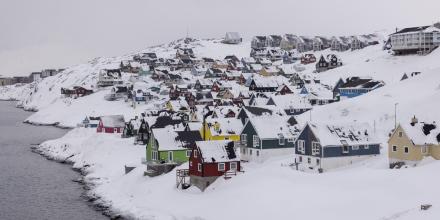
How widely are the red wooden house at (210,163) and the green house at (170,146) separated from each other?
921cm

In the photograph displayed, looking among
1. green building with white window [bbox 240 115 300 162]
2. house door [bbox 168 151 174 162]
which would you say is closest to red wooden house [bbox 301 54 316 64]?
green building with white window [bbox 240 115 300 162]

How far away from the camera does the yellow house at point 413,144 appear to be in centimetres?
5181

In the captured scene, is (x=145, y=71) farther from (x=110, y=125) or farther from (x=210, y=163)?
(x=210, y=163)

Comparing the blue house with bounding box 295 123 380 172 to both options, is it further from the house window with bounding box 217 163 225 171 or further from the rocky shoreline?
the rocky shoreline

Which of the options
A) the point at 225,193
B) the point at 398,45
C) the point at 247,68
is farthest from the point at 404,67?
the point at 225,193

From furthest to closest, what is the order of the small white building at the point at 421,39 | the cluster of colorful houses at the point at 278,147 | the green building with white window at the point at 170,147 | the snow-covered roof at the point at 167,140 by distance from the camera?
the small white building at the point at 421,39
the snow-covered roof at the point at 167,140
the green building with white window at the point at 170,147
the cluster of colorful houses at the point at 278,147

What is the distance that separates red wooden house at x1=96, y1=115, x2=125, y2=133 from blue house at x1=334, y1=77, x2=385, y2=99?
142 ft

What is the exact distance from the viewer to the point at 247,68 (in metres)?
186

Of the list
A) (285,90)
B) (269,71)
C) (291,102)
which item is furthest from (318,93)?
(269,71)

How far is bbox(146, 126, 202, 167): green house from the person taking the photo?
67062 millimetres

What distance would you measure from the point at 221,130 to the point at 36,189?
79.2 feet

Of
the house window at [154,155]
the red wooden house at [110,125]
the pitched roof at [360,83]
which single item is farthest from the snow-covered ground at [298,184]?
the pitched roof at [360,83]

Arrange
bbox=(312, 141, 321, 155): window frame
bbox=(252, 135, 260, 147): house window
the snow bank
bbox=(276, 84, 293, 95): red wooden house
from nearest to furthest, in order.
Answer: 1. the snow bank
2. bbox=(312, 141, 321, 155): window frame
3. bbox=(252, 135, 260, 147): house window
4. bbox=(276, 84, 293, 95): red wooden house

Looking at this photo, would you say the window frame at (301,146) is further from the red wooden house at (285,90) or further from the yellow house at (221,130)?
the red wooden house at (285,90)
